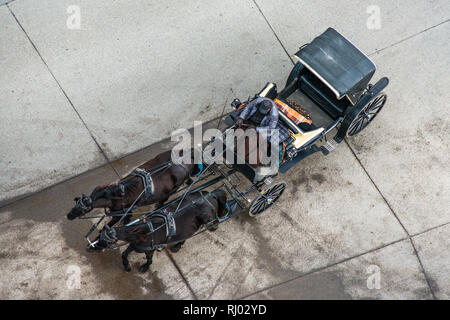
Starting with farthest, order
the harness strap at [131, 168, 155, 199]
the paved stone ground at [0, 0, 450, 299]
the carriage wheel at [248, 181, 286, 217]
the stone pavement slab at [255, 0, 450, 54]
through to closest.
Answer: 1. the stone pavement slab at [255, 0, 450, 54]
2. the paved stone ground at [0, 0, 450, 299]
3. the carriage wheel at [248, 181, 286, 217]
4. the harness strap at [131, 168, 155, 199]

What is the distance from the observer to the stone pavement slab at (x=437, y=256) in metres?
6.27

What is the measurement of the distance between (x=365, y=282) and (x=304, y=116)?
267cm

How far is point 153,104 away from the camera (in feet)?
24.2

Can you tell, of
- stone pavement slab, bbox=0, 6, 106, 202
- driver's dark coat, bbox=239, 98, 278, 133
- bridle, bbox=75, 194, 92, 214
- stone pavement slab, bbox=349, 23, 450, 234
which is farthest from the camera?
stone pavement slab, bbox=0, 6, 106, 202

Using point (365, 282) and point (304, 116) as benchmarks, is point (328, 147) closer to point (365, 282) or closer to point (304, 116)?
point (304, 116)

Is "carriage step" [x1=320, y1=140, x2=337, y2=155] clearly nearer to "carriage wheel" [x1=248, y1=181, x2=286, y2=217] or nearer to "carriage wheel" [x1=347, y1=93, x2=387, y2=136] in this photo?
"carriage wheel" [x1=347, y1=93, x2=387, y2=136]

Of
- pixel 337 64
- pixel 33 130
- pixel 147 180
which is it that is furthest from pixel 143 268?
pixel 337 64

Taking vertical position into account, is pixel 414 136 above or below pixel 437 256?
above

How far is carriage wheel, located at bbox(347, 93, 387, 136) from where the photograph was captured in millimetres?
6449

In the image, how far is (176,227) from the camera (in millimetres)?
5621

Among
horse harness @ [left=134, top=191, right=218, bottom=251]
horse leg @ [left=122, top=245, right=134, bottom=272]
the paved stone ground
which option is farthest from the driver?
horse leg @ [left=122, top=245, right=134, bottom=272]

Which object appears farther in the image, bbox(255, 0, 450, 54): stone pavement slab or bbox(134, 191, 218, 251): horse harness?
bbox(255, 0, 450, 54): stone pavement slab

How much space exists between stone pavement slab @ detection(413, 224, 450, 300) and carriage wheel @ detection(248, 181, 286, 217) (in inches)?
88.6
